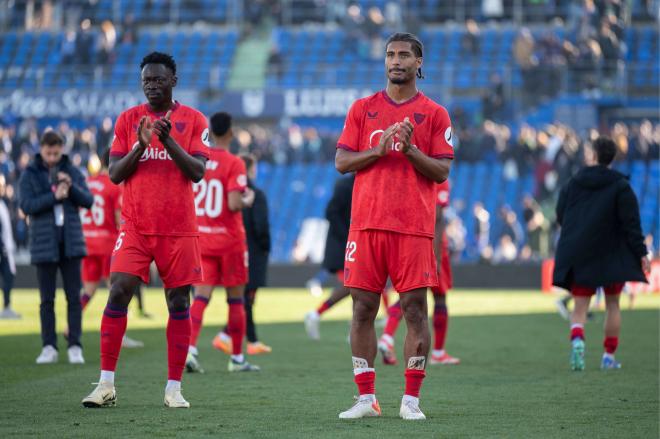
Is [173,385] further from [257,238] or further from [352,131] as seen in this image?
[257,238]

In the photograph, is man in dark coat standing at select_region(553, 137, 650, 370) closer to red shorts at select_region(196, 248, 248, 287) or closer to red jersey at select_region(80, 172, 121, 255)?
red shorts at select_region(196, 248, 248, 287)

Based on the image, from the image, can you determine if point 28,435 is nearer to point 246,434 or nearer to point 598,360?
point 246,434

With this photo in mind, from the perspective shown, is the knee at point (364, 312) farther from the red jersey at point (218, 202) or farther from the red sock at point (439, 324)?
the red sock at point (439, 324)

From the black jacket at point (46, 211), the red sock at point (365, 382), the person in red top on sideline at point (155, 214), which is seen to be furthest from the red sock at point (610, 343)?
the black jacket at point (46, 211)

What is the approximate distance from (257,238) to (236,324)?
256cm

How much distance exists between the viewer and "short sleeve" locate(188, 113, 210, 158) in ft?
25.8

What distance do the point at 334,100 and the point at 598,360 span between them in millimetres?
24347

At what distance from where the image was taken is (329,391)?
9016 millimetres

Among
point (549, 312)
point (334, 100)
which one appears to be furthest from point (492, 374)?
point (334, 100)

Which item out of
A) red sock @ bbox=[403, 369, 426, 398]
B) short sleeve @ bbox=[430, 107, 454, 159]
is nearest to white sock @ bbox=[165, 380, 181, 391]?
red sock @ bbox=[403, 369, 426, 398]

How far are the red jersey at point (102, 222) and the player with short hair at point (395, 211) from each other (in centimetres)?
684

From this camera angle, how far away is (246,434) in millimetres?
6543

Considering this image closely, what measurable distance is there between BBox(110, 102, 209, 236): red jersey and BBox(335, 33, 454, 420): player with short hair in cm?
113

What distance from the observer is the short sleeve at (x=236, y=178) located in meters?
10.6
